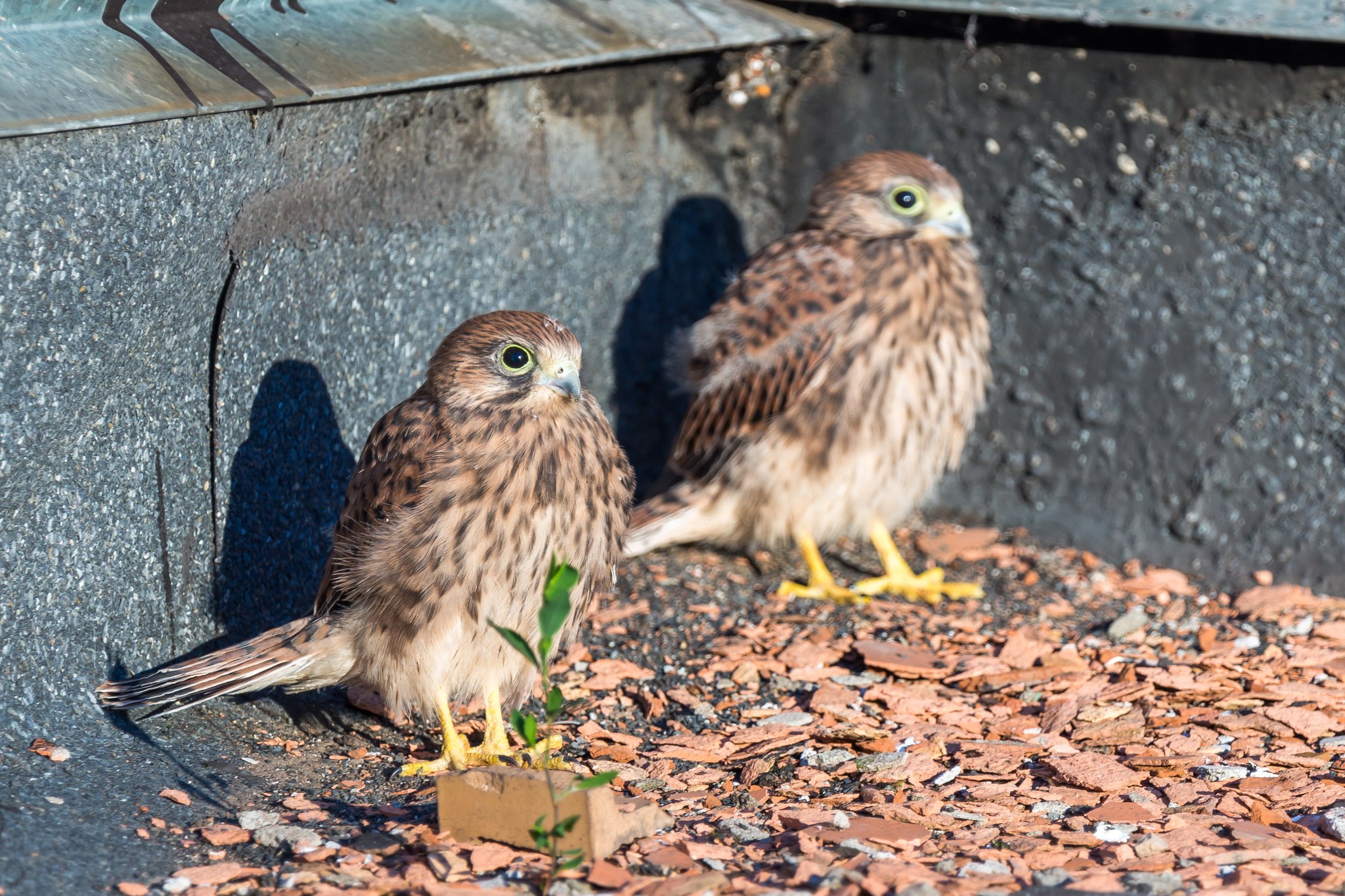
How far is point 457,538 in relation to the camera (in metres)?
3.24

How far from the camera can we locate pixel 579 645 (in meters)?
4.11

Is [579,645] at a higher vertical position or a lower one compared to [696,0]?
lower

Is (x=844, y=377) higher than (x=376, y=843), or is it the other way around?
(x=844, y=377)

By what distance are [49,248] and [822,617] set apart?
2.45 m

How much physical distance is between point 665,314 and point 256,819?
8.83ft

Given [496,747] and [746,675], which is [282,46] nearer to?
[496,747]

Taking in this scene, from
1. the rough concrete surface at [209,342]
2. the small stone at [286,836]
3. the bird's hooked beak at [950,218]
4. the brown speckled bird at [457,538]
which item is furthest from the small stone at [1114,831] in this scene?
the bird's hooked beak at [950,218]

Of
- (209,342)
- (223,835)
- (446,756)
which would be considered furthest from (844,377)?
(223,835)

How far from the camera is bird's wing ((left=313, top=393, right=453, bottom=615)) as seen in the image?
3.28 meters

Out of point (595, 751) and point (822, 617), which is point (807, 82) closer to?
point (822, 617)

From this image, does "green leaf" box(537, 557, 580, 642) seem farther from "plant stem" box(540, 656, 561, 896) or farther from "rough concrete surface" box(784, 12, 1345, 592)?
"rough concrete surface" box(784, 12, 1345, 592)

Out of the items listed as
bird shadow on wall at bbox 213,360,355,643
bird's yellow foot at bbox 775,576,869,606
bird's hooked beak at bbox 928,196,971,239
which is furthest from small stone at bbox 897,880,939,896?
bird's hooked beak at bbox 928,196,971,239

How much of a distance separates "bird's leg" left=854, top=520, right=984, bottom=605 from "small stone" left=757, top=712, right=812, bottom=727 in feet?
3.39

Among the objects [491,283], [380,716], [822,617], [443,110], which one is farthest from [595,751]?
[443,110]
